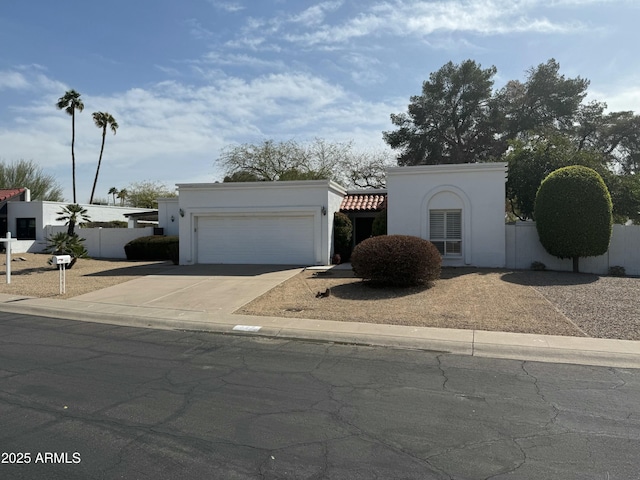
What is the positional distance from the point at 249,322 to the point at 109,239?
68.9ft

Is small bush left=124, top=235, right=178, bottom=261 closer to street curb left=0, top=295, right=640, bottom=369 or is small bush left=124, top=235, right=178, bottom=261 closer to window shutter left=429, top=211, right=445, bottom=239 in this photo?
street curb left=0, top=295, right=640, bottom=369

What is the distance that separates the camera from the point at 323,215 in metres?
19.2

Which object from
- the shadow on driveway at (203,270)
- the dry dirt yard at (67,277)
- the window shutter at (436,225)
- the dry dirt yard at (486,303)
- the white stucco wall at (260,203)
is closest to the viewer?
the dry dirt yard at (486,303)

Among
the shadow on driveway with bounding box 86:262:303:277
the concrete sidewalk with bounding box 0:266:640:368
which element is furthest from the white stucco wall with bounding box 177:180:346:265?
the concrete sidewalk with bounding box 0:266:640:368

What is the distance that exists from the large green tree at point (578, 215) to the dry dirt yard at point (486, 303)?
3.43 ft

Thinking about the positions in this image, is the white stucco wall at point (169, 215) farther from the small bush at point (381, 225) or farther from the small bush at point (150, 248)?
the small bush at point (381, 225)

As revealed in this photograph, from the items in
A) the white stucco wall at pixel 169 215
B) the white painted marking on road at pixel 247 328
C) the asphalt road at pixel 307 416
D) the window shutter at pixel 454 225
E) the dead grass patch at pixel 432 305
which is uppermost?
the white stucco wall at pixel 169 215

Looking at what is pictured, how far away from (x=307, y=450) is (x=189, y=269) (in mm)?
15445

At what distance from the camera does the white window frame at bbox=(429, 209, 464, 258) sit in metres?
17.7

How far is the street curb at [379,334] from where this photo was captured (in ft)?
24.5

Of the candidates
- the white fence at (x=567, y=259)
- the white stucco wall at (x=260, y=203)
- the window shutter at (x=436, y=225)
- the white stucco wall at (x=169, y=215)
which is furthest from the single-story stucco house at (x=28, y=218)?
the white fence at (x=567, y=259)

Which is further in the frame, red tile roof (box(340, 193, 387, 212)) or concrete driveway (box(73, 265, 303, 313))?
red tile roof (box(340, 193, 387, 212))

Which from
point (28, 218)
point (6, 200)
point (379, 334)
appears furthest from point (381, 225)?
point (6, 200)

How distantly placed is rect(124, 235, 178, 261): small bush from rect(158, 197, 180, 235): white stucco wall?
4.38 metres
